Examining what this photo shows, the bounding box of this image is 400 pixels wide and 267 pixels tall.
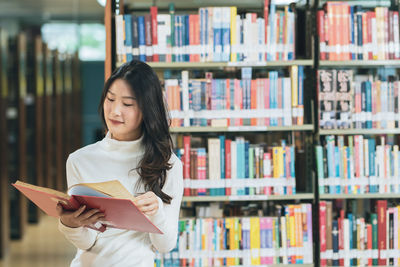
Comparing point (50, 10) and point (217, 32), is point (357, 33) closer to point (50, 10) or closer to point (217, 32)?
point (217, 32)

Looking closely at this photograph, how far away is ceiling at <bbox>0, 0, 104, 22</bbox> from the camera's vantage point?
851 cm

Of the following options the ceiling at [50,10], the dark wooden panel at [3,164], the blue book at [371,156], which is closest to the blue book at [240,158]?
the blue book at [371,156]

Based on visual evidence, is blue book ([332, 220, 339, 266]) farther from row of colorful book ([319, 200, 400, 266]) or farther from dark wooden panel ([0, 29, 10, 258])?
dark wooden panel ([0, 29, 10, 258])

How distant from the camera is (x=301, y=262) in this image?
133 inches

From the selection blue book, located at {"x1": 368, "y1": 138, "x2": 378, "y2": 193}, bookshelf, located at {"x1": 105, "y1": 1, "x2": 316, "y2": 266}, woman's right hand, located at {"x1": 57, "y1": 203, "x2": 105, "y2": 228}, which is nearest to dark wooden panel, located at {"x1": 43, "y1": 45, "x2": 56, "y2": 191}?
bookshelf, located at {"x1": 105, "y1": 1, "x2": 316, "y2": 266}

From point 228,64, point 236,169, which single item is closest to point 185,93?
point 228,64

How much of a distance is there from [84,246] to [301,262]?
1880 millimetres

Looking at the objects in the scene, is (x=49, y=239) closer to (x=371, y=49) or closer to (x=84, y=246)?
(x=371, y=49)

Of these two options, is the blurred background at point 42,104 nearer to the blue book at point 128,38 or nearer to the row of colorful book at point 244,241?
the row of colorful book at point 244,241

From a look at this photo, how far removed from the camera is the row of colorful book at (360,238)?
3377 mm

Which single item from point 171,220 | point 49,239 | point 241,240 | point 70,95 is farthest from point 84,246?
point 70,95

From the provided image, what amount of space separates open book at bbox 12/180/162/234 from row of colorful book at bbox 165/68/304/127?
5.57 ft

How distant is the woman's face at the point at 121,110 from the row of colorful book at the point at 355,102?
1789mm

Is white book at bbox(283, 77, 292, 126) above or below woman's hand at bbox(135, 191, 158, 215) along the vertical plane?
above
